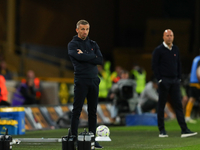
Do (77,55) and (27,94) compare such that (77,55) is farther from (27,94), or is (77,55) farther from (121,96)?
(27,94)

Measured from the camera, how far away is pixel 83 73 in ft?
26.6

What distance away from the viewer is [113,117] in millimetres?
16297

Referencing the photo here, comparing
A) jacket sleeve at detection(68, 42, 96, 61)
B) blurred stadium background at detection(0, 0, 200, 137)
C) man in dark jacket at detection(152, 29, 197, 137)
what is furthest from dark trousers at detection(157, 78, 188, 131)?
blurred stadium background at detection(0, 0, 200, 137)

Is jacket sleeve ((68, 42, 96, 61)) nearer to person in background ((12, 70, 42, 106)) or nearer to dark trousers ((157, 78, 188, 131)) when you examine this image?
dark trousers ((157, 78, 188, 131))

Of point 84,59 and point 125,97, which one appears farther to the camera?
point 125,97

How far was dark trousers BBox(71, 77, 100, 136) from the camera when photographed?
811 centimetres

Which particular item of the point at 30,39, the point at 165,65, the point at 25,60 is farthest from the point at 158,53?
the point at 30,39

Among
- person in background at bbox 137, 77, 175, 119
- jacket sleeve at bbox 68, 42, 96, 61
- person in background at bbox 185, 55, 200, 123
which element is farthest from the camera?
person in background at bbox 137, 77, 175, 119

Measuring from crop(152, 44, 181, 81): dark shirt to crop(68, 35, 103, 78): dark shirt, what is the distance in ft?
8.83

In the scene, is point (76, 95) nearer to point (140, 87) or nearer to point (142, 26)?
point (140, 87)

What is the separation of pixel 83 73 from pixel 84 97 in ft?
1.29

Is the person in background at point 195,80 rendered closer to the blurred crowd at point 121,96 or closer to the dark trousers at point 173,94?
the blurred crowd at point 121,96

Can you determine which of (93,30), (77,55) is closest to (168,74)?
(77,55)

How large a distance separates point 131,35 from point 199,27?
15.9 feet
